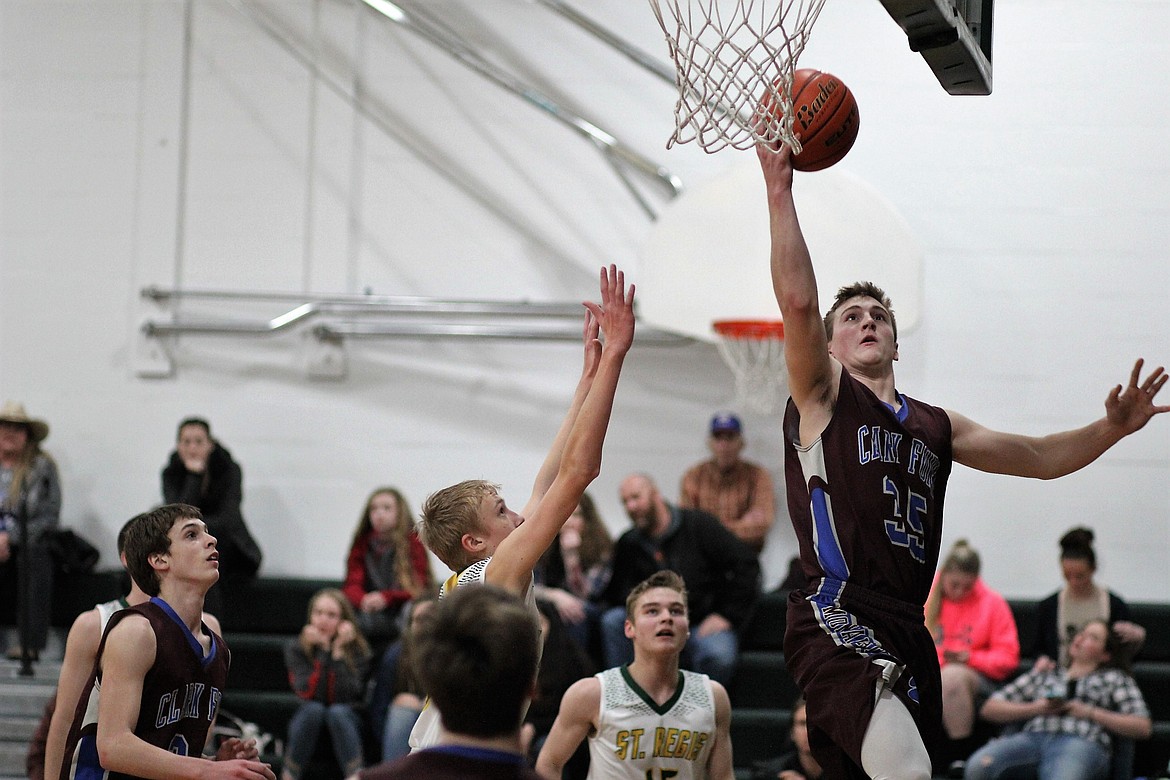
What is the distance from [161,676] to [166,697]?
7cm

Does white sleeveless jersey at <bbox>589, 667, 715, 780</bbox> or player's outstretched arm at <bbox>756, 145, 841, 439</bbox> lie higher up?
player's outstretched arm at <bbox>756, 145, 841, 439</bbox>

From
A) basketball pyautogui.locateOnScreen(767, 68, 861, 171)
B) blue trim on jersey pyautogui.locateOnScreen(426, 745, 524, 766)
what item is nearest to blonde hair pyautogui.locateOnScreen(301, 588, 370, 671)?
basketball pyautogui.locateOnScreen(767, 68, 861, 171)

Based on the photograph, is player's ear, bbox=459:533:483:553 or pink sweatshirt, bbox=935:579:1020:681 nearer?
player's ear, bbox=459:533:483:553

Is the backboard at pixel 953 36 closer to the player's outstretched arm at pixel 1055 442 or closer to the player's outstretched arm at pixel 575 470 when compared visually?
the player's outstretched arm at pixel 1055 442

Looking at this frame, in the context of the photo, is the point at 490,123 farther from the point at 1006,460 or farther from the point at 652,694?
the point at 1006,460

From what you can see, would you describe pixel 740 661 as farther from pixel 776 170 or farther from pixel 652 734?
pixel 776 170

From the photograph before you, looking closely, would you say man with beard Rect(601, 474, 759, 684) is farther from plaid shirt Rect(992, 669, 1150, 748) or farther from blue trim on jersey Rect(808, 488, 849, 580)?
blue trim on jersey Rect(808, 488, 849, 580)

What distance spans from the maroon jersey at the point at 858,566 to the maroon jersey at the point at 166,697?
174 cm

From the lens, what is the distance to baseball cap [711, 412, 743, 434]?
27.3 feet

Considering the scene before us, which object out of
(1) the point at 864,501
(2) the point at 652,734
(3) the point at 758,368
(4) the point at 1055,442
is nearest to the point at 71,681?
(2) the point at 652,734

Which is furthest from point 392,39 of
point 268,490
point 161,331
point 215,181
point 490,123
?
point 268,490

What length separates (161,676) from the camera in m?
3.77

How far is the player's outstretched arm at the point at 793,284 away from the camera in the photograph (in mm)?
3229

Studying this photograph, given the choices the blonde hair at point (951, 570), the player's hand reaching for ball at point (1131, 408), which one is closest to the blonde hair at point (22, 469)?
the blonde hair at point (951, 570)
